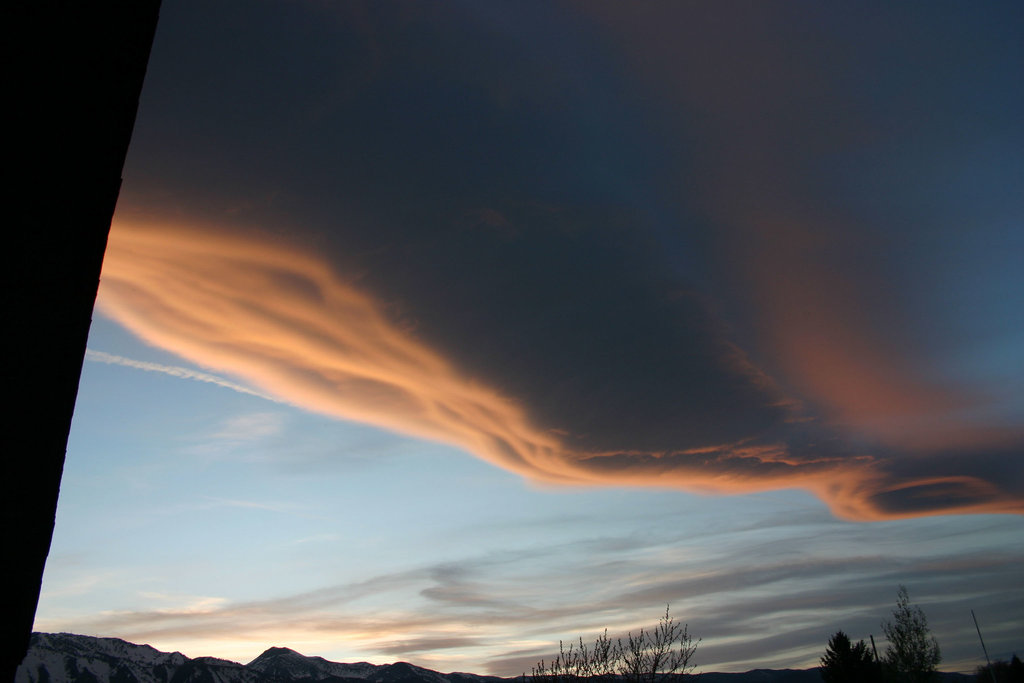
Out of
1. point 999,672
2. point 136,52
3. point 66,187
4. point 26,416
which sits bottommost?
point 999,672

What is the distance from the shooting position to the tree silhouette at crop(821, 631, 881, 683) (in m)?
A: 40.6

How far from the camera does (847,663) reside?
1620 inches

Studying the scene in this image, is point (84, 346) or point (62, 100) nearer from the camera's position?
point (62, 100)

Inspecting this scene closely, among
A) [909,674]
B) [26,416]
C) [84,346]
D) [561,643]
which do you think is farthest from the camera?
[909,674]

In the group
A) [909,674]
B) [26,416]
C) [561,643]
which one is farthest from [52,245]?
[909,674]

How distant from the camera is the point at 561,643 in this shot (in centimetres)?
2736

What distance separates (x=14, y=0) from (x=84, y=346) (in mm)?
1259

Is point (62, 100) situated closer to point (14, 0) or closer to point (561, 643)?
point (14, 0)

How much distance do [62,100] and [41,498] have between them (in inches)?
59.9

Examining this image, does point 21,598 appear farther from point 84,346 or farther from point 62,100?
point 62,100

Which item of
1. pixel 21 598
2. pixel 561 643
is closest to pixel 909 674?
pixel 561 643

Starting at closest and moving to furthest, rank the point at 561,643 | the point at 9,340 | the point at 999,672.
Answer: the point at 9,340
the point at 561,643
the point at 999,672

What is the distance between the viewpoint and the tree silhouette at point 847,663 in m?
40.6

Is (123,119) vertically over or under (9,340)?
over
